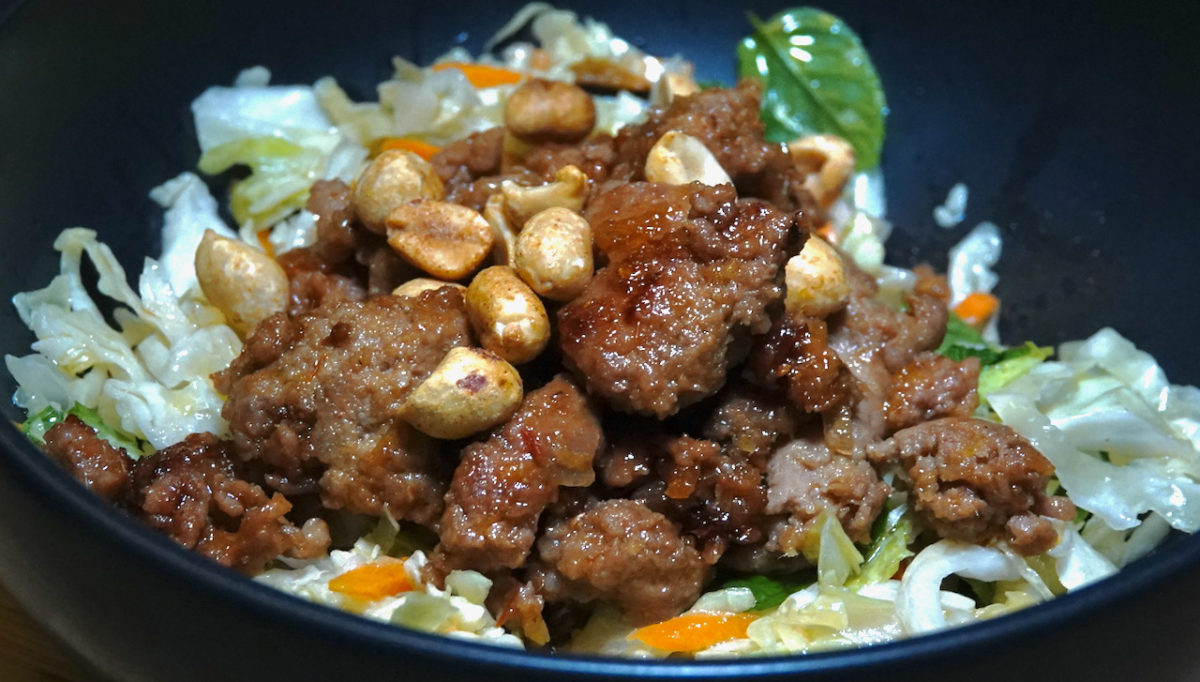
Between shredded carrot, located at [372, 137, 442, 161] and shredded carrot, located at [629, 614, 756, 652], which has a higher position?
shredded carrot, located at [372, 137, 442, 161]

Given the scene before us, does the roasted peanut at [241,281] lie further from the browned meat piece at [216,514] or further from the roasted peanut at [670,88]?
the roasted peanut at [670,88]

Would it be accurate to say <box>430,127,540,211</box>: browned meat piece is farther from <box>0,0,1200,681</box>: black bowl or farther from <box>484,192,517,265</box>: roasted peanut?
<box>0,0,1200,681</box>: black bowl

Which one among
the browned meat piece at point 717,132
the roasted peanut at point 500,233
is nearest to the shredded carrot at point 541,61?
the browned meat piece at point 717,132

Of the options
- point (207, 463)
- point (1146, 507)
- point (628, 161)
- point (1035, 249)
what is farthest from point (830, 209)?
point (207, 463)

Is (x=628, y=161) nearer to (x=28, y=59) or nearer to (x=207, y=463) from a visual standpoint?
(x=207, y=463)

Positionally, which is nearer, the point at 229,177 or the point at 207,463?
the point at 207,463

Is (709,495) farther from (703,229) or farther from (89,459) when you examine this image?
(89,459)

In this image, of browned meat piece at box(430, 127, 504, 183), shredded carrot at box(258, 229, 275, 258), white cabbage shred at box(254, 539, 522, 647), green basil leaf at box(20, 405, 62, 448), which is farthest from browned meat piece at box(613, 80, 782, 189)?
green basil leaf at box(20, 405, 62, 448)
